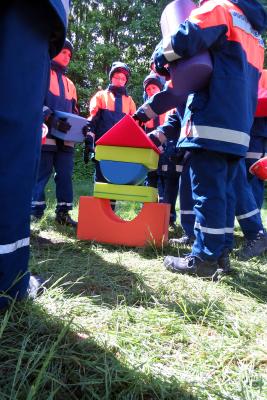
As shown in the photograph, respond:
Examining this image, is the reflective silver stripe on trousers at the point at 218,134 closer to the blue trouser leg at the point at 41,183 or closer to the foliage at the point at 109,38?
the blue trouser leg at the point at 41,183

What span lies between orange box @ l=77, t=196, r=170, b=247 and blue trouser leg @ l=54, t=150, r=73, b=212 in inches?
33.6

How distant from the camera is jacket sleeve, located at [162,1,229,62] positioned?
2025mm

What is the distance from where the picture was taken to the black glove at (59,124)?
12.1 ft

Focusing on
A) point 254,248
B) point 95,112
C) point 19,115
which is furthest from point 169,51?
point 95,112

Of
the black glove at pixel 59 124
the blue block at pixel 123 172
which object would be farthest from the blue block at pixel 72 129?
the blue block at pixel 123 172

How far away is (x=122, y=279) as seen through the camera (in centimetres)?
205

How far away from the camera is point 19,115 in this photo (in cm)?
129

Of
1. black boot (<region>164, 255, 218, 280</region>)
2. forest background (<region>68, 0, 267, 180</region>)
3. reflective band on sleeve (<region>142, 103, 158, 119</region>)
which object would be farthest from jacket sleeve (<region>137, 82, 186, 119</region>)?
forest background (<region>68, 0, 267, 180</region>)

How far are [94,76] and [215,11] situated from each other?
1154 centimetres

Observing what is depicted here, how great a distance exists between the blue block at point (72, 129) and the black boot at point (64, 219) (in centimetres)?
73

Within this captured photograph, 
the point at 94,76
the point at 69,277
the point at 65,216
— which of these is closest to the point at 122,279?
the point at 69,277

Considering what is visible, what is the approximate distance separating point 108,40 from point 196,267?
13629 millimetres

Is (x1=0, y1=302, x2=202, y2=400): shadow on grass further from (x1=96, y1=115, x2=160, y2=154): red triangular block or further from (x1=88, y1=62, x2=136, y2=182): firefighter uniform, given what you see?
(x1=88, y1=62, x2=136, y2=182): firefighter uniform

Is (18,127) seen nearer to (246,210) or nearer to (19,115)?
(19,115)
